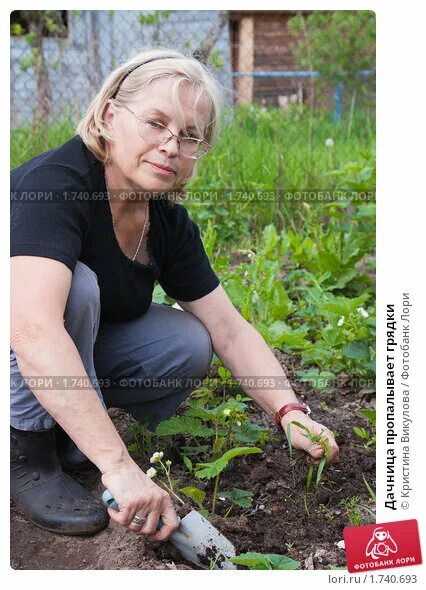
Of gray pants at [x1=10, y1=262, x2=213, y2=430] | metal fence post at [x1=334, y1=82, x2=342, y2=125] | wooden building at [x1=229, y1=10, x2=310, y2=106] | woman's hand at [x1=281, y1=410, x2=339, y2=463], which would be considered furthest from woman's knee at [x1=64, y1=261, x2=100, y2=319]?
wooden building at [x1=229, y1=10, x2=310, y2=106]

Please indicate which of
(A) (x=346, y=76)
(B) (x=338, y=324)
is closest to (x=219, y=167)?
(B) (x=338, y=324)

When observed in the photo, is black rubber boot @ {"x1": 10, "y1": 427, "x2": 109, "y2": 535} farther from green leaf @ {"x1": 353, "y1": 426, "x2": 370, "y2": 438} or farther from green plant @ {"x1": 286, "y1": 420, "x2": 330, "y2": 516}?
green leaf @ {"x1": 353, "y1": 426, "x2": 370, "y2": 438}

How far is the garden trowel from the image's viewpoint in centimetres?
192

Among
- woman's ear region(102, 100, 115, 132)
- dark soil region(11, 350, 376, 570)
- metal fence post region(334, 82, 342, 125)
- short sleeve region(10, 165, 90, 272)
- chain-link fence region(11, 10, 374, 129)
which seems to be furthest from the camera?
Answer: metal fence post region(334, 82, 342, 125)

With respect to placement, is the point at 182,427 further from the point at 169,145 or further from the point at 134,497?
the point at 169,145

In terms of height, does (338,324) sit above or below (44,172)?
below

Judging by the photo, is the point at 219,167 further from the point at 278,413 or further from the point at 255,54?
the point at 255,54

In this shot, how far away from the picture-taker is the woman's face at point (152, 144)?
6.52ft

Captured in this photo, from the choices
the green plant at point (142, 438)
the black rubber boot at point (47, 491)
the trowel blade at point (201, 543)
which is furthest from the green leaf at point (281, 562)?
the green plant at point (142, 438)

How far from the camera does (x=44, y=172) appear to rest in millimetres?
2010

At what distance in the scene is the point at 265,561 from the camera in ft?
6.00

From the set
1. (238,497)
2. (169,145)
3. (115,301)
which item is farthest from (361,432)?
(169,145)

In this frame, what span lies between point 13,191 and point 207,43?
16.1 ft

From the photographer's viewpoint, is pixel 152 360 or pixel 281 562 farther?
pixel 152 360
